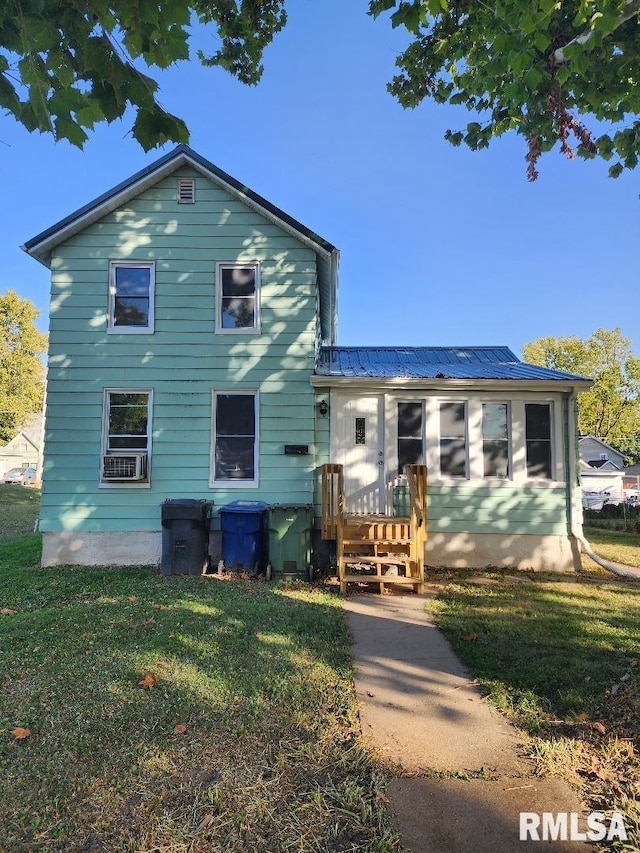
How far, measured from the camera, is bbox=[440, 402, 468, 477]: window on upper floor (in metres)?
8.66

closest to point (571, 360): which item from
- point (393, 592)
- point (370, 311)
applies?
point (370, 311)

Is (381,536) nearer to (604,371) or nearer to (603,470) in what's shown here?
(604,371)

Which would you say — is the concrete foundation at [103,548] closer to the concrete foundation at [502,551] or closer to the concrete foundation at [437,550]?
the concrete foundation at [437,550]

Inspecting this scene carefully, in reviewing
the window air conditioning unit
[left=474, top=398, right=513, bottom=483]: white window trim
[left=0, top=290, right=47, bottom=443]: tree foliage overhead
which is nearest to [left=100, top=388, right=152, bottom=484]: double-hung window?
the window air conditioning unit

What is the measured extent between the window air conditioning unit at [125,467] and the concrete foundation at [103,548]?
0.95 m

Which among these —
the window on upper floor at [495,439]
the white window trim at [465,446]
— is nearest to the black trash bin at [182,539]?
the white window trim at [465,446]

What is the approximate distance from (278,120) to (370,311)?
15.9 metres

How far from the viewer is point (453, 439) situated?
8719mm

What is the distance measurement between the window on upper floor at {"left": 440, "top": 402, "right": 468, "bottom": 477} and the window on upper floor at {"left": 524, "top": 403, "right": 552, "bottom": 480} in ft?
3.78

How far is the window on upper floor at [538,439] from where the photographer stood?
8.66m

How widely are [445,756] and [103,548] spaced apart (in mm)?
7036

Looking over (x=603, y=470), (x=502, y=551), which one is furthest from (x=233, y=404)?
(x=603, y=470)

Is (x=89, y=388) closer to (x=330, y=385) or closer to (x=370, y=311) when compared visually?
(x=330, y=385)

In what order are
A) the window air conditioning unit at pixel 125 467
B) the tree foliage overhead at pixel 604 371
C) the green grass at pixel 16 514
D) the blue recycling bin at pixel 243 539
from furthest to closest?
the tree foliage overhead at pixel 604 371 < the green grass at pixel 16 514 < the window air conditioning unit at pixel 125 467 < the blue recycling bin at pixel 243 539
